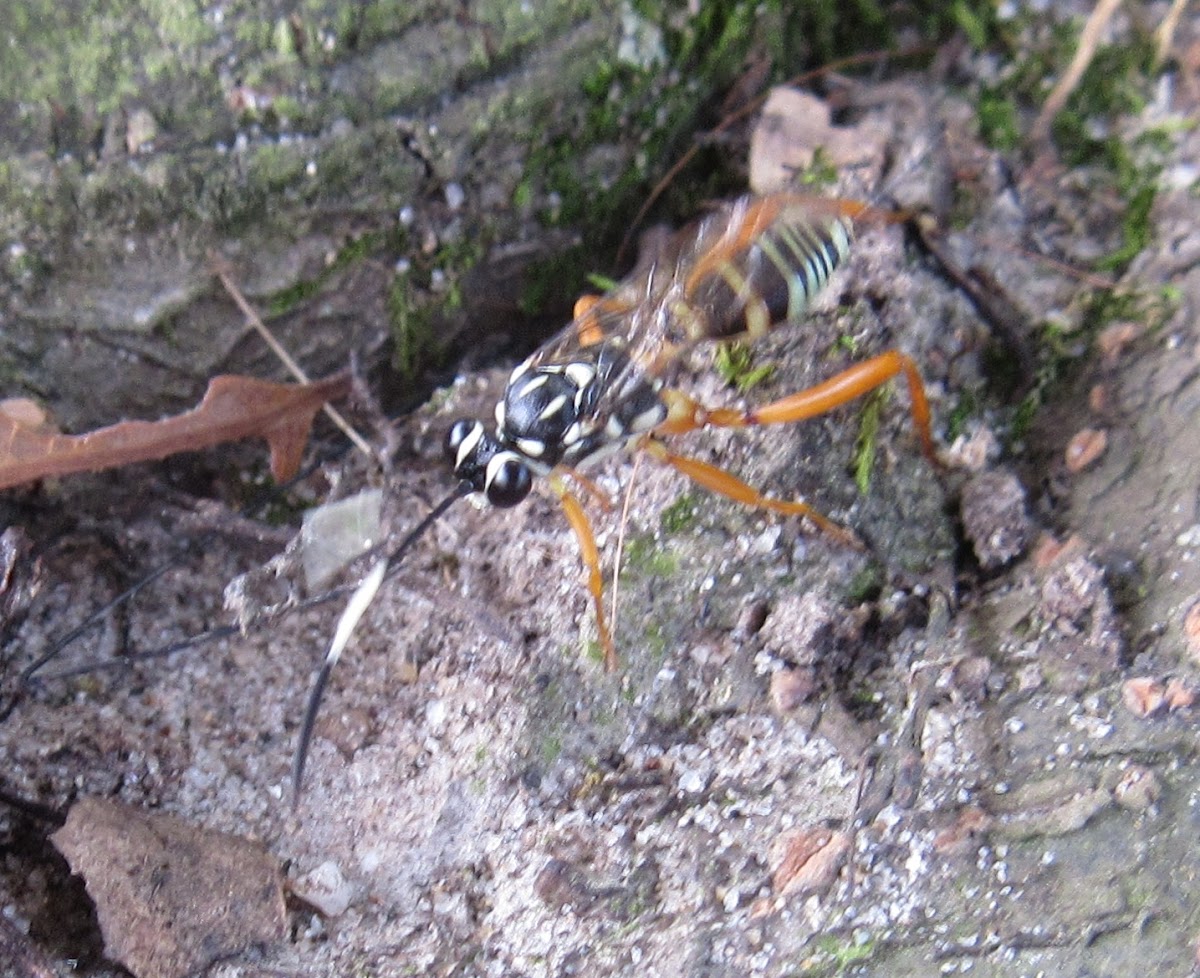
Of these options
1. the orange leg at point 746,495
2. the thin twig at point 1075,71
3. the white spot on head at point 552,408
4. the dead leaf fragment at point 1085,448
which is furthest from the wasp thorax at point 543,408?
the thin twig at point 1075,71

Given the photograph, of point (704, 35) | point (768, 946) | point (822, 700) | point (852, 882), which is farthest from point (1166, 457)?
point (704, 35)

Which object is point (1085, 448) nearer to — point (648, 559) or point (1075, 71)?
point (648, 559)

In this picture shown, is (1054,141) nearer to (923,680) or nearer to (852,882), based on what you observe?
(923,680)

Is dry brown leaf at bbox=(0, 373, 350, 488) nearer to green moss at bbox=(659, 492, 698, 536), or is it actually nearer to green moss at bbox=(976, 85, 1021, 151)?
green moss at bbox=(659, 492, 698, 536)

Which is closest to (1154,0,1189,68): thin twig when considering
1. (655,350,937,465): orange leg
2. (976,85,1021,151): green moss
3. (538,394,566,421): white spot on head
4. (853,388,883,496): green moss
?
(976,85,1021,151): green moss

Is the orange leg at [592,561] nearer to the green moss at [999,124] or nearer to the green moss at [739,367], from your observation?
the green moss at [739,367]
